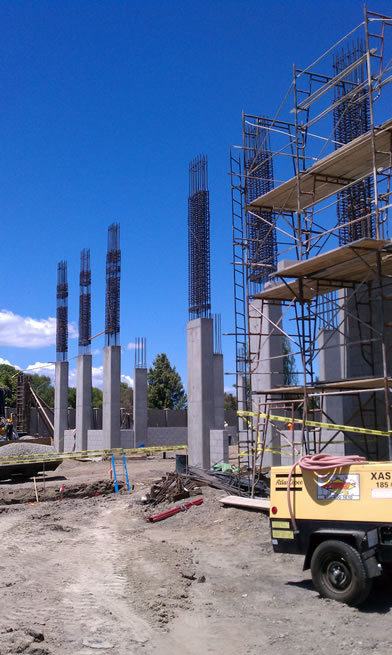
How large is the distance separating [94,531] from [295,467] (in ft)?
21.0

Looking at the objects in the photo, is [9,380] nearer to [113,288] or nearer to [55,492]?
[113,288]

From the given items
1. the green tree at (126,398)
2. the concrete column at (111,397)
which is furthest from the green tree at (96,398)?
the concrete column at (111,397)

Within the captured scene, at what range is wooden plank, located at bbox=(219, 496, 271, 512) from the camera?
11787 millimetres

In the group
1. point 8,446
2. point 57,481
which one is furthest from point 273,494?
point 8,446

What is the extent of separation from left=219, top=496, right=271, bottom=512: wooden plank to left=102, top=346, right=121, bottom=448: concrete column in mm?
16533

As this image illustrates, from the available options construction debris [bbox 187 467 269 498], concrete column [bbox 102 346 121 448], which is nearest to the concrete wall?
construction debris [bbox 187 467 269 498]

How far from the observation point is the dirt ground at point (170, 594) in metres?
6.15

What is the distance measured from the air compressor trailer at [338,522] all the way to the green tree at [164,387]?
47.0m

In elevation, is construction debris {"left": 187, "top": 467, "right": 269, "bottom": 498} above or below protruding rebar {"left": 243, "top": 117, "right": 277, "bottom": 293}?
below

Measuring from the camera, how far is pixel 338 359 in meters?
14.4

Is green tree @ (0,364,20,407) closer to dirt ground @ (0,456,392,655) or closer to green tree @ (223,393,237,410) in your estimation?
green tree @ (223,393,237,410)

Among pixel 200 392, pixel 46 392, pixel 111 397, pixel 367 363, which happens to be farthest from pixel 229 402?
pixel 367 363

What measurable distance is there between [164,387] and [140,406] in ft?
81.3

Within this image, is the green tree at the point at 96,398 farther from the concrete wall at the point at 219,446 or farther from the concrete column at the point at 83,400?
the concrete wall at the point at 219,446
